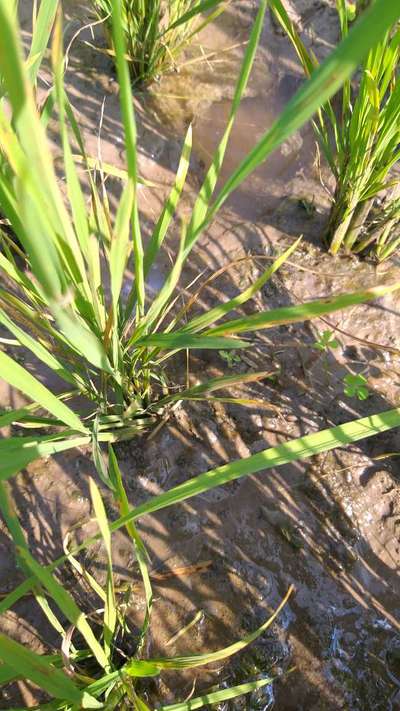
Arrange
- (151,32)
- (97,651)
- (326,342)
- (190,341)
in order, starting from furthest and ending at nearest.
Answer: (151,32)
(326,342)
(97,651)
(190,341)

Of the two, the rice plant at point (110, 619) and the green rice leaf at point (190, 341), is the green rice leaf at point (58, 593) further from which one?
the green rice leaf at point (190, 341)

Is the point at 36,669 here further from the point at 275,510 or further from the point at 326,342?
the point at 326,342

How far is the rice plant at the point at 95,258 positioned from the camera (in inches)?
18.7

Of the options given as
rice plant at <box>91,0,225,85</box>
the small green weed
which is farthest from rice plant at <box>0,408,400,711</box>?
rice plant at <box>91,0,225,85</box>

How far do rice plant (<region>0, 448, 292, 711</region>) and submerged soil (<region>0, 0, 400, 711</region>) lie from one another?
8 centimetres

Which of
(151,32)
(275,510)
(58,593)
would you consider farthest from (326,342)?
(151,32)

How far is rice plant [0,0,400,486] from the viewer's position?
1.56 feet

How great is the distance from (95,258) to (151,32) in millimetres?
1191

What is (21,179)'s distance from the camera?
52 centimetres

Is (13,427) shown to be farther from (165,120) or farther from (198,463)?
(165,120)

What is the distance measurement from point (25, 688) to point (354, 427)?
3.07 feet

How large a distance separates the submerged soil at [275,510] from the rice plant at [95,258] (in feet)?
0.62

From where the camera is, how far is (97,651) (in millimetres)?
944

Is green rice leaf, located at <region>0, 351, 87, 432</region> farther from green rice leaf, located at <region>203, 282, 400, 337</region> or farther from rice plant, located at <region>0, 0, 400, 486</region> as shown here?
green rice leaf, located at <region>203, 282, 400, 337</region>
